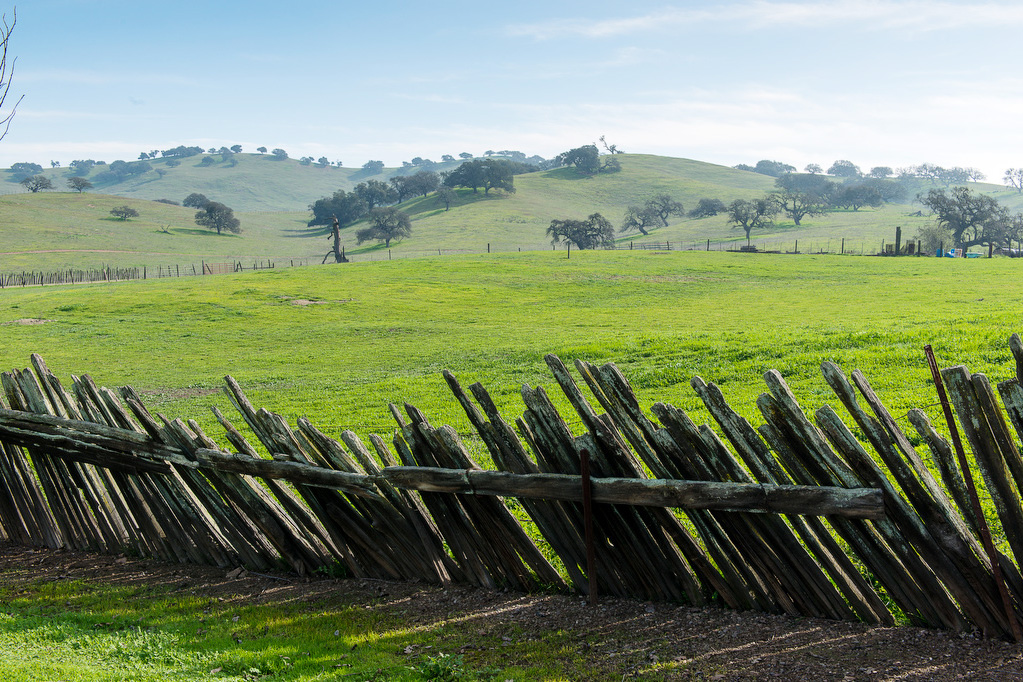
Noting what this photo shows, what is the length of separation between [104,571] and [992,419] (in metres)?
7.16

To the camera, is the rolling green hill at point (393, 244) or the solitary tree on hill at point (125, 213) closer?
the rolling green hill at point (393, 244)

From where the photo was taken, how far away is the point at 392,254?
348 feet

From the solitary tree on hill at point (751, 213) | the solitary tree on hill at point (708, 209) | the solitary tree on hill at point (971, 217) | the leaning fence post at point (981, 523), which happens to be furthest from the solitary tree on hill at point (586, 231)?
the leaning fence post at point (981, 523)

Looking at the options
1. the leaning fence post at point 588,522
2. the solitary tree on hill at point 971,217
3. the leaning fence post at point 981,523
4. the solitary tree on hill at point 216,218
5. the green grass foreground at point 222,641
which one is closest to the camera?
the leaning fence post at point 981,523

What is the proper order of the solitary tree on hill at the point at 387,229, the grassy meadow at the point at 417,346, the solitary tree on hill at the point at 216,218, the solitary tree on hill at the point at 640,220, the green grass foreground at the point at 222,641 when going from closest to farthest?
1. the green grass foreground at the point at 222,641
2. the grassy meadow at the point at 417,346
3. the solitary tree on hill at the point at 387,229
4. the solitary tree on hill at the point at 216,218
5. the solitary tree on hill at the point at 640,220

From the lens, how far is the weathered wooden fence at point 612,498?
14.1 ft

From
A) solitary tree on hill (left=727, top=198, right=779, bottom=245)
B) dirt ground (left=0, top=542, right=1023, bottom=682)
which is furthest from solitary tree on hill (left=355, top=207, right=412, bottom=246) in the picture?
dirt ground (left=0, top=542, right=1023, bottom=682)

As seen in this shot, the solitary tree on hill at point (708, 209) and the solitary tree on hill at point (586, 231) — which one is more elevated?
the solitary tree on hill at point (708, 209)

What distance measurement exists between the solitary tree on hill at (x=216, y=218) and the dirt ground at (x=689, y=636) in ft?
461

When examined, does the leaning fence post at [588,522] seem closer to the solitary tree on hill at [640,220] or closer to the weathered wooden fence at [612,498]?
the weathered wooden fence at [612,498]

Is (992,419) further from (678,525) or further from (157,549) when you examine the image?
(157,549)

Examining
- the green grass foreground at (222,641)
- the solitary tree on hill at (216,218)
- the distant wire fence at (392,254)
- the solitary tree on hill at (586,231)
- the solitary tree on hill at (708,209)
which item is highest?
the solitary tree on hill at (708,209)

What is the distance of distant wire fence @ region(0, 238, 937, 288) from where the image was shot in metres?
69.3

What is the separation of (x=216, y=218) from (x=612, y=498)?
143627 mm
